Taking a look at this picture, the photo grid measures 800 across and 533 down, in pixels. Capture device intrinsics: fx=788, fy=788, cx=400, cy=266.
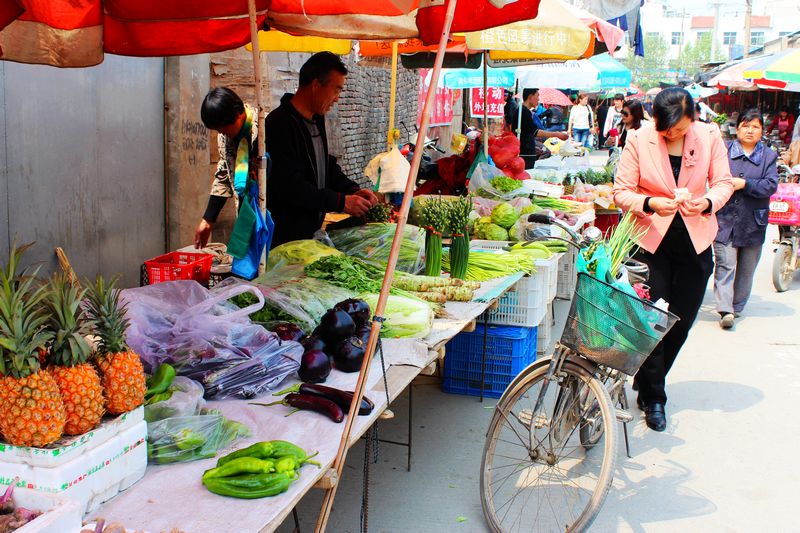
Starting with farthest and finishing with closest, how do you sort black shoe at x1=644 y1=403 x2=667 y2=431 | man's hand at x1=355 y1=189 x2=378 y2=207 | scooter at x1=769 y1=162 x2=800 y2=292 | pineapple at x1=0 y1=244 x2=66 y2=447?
scooter at x1=769 y1=162 x2=800 y2=292
man's hand at x1=355 y1=189 x2=378 y2=207
black shoe at x1=644 y1=403 x2=667 y2=431
pineapple at x1=0 y1=244 x2=66 y2=447

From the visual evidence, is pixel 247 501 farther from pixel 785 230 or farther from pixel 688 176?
pixel 785 230

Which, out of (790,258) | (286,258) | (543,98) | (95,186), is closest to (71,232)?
(95,186)

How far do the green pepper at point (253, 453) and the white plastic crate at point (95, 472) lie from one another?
0.26 metres

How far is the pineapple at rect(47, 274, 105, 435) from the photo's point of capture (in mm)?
2361

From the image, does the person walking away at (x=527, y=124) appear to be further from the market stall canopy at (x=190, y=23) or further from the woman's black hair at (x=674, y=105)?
the market stall canopy at (x=190, y=23)

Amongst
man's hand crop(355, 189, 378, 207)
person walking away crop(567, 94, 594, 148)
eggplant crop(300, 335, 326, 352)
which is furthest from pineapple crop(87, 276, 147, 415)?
person walking away crop(567, 94, 594, 148)

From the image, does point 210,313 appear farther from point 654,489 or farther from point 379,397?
point 654,489

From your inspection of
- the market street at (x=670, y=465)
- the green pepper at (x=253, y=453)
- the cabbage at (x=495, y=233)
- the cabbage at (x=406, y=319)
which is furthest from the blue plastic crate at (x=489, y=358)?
the green pepper at (x=253, y=453)

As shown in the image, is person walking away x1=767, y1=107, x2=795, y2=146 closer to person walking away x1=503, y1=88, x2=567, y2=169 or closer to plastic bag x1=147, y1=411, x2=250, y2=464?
person walking away x1=503, y1=88, x2=567, y2=169

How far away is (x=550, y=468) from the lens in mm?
4305

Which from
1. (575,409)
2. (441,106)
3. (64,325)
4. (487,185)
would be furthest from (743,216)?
(441,106)

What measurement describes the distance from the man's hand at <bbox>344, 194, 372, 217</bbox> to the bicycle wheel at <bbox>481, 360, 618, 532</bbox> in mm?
1918

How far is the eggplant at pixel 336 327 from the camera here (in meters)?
3.73

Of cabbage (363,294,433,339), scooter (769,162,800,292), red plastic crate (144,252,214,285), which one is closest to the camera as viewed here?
cabbage (363,294,433,339)
